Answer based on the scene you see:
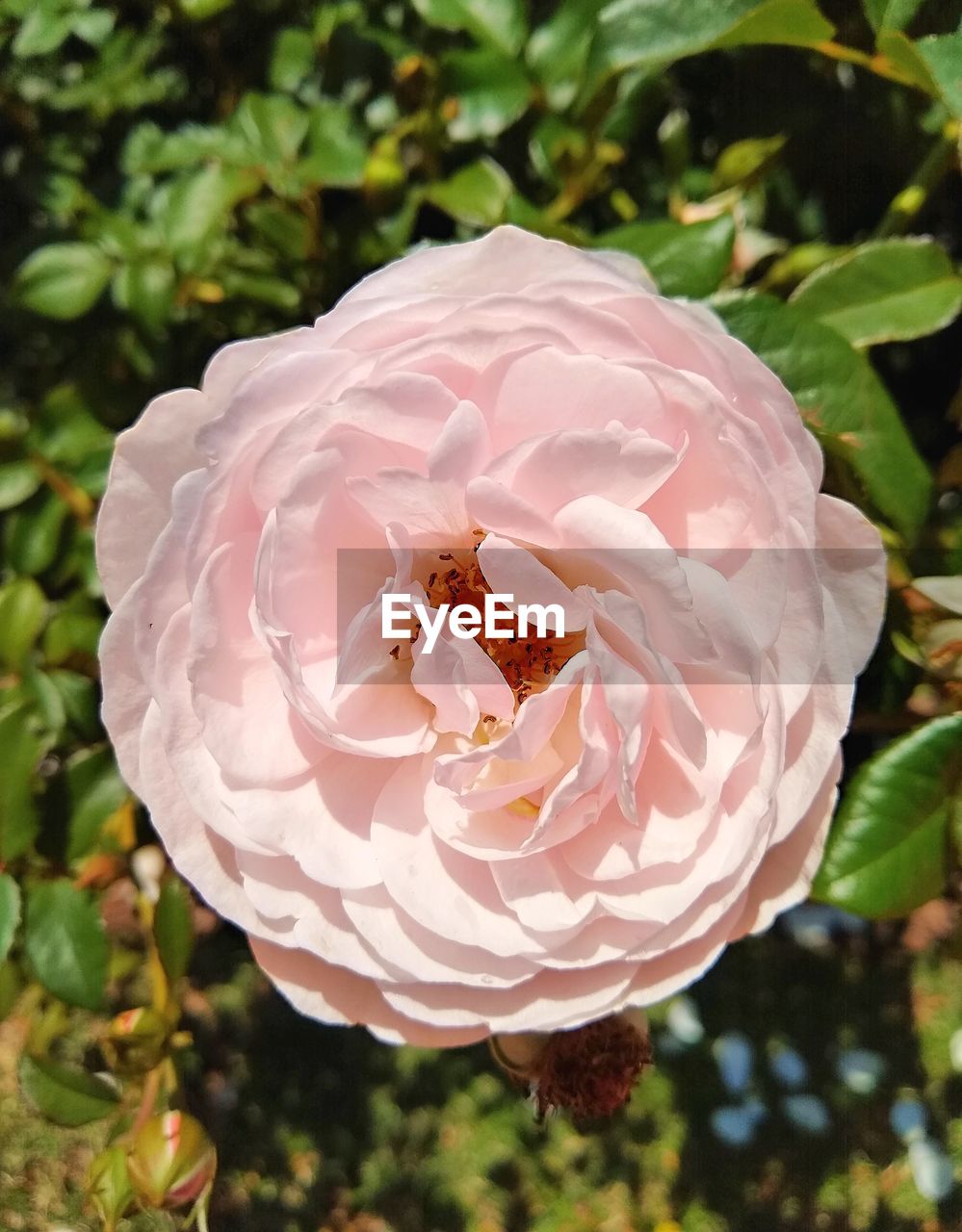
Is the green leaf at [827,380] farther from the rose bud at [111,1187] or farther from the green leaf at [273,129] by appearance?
the rose bud at [111,1187]

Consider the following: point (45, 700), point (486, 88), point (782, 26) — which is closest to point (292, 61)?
point (486, 88)

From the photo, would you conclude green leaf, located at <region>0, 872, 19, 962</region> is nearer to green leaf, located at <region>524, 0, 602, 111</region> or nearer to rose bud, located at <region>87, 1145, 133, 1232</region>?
rose bud, located at <region>87, 1145, 133, 1232</region>

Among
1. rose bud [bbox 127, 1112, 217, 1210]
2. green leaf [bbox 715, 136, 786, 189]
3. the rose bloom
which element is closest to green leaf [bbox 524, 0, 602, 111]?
green leaf [bbox 715, 136, 786, 189]

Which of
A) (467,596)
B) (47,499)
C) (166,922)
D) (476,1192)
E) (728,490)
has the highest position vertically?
(728,490)

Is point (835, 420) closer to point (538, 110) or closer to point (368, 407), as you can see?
point (368, 407)

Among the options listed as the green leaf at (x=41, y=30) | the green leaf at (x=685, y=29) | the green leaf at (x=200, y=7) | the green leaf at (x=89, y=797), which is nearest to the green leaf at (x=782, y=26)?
the green leaf at (x=685, y=29)

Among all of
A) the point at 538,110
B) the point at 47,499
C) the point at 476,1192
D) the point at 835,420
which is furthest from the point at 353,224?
the point at 476,1192

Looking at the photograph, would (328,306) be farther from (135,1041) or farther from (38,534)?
(135,1041)
